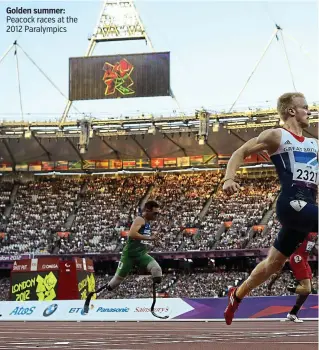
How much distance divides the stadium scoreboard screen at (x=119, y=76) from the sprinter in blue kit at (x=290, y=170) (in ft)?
133

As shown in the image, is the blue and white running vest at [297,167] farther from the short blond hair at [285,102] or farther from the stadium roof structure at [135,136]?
the stadium roof structure at [135,136]

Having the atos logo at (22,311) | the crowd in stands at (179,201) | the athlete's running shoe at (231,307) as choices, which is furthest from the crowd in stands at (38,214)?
the athlete's running shoe at (231,307)

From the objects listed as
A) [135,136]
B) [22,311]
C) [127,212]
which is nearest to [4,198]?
[127,212]

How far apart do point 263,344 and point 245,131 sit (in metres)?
43.7

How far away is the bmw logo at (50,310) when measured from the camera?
26797 millimetres

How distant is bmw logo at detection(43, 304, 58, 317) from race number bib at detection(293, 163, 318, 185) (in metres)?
21.5

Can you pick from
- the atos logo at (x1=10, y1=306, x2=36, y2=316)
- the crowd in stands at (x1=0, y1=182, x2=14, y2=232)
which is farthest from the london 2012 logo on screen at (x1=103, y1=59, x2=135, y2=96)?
the atos logo at (x1=10, y1=306, x2=36, y2=316)

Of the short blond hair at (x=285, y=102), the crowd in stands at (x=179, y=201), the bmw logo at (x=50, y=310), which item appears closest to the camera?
the short blond hair at (x=285, y=102)

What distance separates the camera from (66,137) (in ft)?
174

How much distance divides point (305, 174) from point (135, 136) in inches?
1857

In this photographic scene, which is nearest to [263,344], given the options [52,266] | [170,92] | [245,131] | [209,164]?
[52,266]

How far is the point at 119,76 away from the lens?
4834 cm

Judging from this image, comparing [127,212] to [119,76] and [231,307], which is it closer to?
[119,76]

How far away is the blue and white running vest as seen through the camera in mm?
6559
